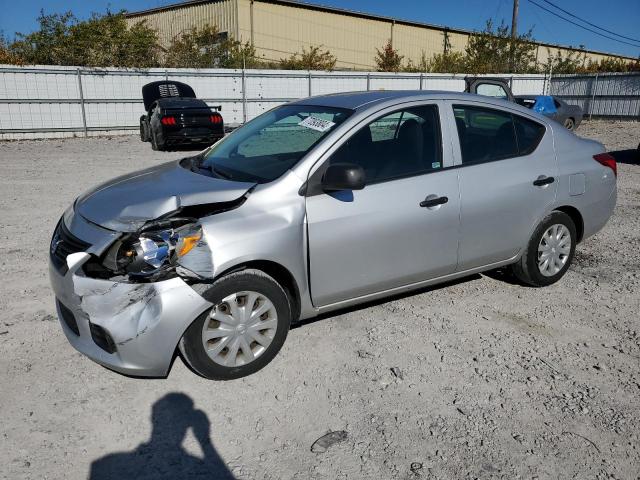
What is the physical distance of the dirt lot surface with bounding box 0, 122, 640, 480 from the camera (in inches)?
107

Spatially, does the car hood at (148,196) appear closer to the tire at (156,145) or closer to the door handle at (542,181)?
the door handle at (542,181)

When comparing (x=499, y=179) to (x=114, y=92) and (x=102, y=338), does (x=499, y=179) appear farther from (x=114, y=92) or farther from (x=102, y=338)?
(x=114, y=92)

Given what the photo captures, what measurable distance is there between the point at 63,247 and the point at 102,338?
2.22ft

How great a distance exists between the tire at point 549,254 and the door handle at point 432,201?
1145mm

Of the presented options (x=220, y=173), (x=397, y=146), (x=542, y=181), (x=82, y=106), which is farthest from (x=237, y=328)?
(x=82, y=106)

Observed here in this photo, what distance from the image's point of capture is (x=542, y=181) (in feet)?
14.9

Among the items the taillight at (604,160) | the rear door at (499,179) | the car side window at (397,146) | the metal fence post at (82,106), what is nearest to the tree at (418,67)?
the metal fence post at (82,106)

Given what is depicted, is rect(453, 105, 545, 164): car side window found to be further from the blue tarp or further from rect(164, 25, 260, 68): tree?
rect(164, 25, 260, 68): tree

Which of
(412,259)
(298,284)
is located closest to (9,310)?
(298,284)

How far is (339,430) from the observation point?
9.75 feet

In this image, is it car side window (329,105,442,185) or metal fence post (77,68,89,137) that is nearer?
car side window (329,105,442,185)

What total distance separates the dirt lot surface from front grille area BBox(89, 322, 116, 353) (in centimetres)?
34

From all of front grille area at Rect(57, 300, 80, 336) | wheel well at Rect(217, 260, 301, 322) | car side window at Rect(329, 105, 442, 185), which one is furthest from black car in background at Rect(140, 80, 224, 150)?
wheel well at Rect(217, 260, 301, 322)

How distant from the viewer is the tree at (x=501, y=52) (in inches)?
1372
